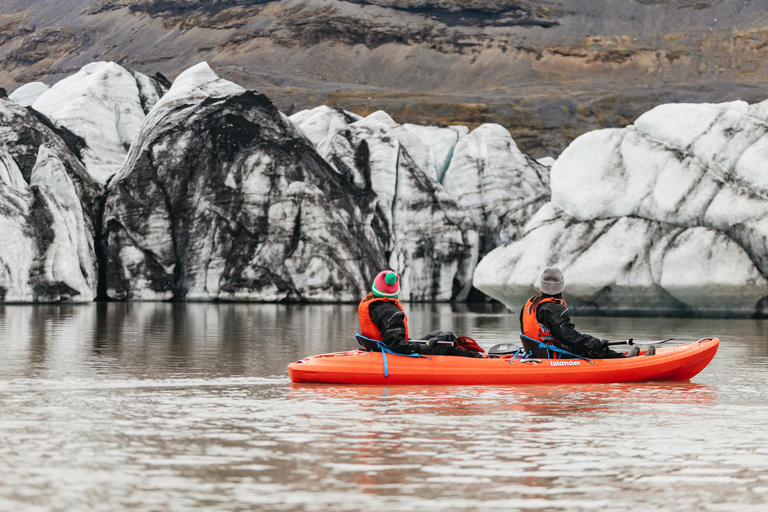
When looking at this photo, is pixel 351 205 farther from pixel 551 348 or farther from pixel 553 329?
pixel 553 329

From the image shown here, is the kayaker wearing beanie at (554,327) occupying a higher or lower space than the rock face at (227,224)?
lower

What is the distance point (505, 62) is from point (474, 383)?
507ft

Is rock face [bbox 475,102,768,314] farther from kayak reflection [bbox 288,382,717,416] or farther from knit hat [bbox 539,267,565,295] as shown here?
knit hat [bbox 539,267,565,295]

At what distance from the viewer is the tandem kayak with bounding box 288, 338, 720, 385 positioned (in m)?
10.1

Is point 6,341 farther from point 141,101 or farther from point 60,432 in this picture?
point 141,101

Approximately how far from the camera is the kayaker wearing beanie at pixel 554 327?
34.2ft

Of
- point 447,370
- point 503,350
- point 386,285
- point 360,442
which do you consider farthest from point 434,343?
point 360,442

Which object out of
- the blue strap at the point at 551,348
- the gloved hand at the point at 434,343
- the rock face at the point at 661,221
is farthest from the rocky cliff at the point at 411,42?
the gloved hand at the point at 434,343

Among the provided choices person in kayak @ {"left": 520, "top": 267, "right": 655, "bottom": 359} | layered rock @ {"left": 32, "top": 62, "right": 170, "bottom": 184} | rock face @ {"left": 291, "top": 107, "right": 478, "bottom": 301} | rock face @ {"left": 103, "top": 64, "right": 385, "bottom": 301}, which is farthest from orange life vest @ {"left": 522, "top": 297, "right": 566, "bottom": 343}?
layered rock @ {"left": 32, "top": 62, "right": 170, "bottom": 184}

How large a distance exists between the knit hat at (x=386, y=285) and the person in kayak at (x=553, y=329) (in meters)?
1.59

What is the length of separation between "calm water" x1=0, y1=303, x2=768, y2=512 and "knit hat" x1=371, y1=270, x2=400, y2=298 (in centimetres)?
104

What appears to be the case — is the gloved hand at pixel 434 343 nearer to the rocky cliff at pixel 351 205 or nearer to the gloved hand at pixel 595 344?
the gloved hand at pixel 595 344

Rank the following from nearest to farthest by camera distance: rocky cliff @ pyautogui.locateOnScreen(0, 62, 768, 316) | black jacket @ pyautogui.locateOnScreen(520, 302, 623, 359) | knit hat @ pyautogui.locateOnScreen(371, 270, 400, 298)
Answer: knit hat @ pyautogui.locateOnScreen(371, 270, 400, 298) < black jacket @ pyautogui.locateOnScreen(520, 302, 623, 359) < rocky cliff @ pyautogui.locateOnScreen(0, 62, 768, 316)

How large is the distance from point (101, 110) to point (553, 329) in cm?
4066
